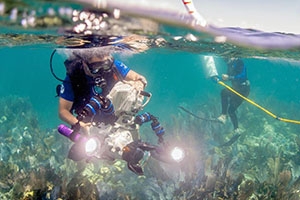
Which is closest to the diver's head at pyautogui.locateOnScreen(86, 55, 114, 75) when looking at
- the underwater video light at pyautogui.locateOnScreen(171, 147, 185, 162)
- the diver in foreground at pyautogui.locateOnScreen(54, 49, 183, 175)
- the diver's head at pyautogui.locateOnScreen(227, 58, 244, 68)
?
the diver in foreground at pyautogui.locateOnScreen(54, 49, 183, 175)

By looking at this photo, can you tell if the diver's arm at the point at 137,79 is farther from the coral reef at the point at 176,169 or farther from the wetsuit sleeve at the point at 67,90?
the coral reef at the point at 176,169

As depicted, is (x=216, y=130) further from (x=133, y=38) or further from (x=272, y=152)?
(x=133, y=38)

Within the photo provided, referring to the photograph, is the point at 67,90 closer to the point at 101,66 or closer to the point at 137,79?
the point at 101,66

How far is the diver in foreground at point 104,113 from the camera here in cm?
503

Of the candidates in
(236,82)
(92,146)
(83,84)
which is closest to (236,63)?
(236,82)

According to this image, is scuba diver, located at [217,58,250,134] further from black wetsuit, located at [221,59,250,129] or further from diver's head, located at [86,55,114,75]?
diver's head, located at [86,55,114,75]

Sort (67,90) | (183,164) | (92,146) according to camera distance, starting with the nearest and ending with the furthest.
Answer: (92,146)
(67,90)
(183,164)

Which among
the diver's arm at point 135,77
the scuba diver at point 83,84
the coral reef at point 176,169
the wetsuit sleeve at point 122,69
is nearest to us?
the scuba diver at point 83,84

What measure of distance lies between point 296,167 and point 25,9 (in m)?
10.1

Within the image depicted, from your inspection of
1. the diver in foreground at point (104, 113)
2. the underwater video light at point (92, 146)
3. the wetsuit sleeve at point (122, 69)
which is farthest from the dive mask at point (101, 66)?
the underwater video light at point (92, 146)

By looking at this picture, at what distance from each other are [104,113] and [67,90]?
1026 mm

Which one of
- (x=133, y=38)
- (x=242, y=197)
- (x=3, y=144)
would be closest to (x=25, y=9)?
(x=133, y=38)

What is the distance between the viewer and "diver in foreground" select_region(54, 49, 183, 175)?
5.03 m

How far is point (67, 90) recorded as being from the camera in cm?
583
